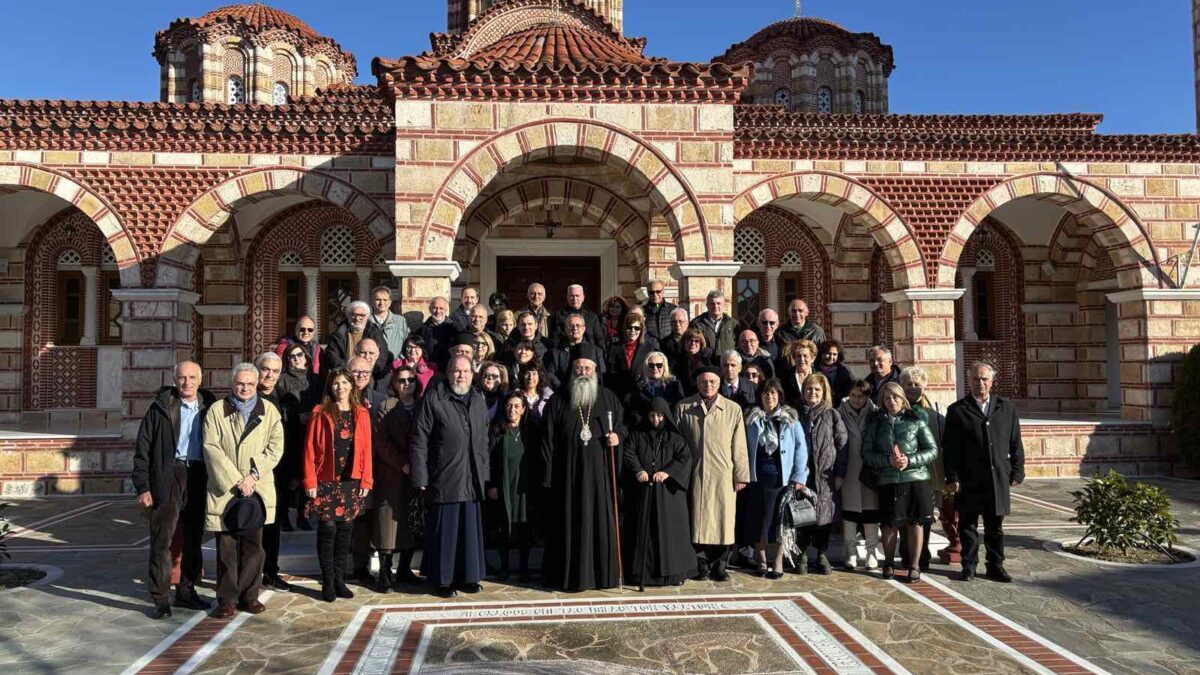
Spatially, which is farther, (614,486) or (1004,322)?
(1004,322)

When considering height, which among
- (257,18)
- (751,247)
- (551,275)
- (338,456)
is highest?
(257,18)

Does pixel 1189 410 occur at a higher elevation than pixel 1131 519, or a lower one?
higher

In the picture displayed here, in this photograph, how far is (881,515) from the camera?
552 cm

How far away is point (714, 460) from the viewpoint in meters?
5.39

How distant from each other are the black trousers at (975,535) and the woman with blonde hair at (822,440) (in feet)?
3.07

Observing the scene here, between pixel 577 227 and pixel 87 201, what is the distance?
6677 mm

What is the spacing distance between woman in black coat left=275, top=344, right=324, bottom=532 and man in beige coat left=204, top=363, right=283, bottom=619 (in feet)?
0.99

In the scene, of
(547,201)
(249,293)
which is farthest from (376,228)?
(249,293)

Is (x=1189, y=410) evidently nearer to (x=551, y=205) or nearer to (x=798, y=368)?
(x=798, y=368)

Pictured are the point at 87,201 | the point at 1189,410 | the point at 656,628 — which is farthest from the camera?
the point at 1189,410

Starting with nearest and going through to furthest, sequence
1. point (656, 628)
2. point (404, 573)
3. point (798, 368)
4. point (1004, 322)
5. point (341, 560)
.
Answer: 1. point (656, 628)
2. point (341, 560)
3. point (404, 573)
4. point (798, 368)
5. point (1004, 322)

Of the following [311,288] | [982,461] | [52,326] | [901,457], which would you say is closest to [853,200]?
[982,461]

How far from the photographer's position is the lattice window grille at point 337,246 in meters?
12.9

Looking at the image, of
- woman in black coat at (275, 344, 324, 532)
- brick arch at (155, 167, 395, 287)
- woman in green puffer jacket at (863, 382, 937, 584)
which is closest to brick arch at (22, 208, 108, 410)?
brick arch at (155, 167, 395, 287)
